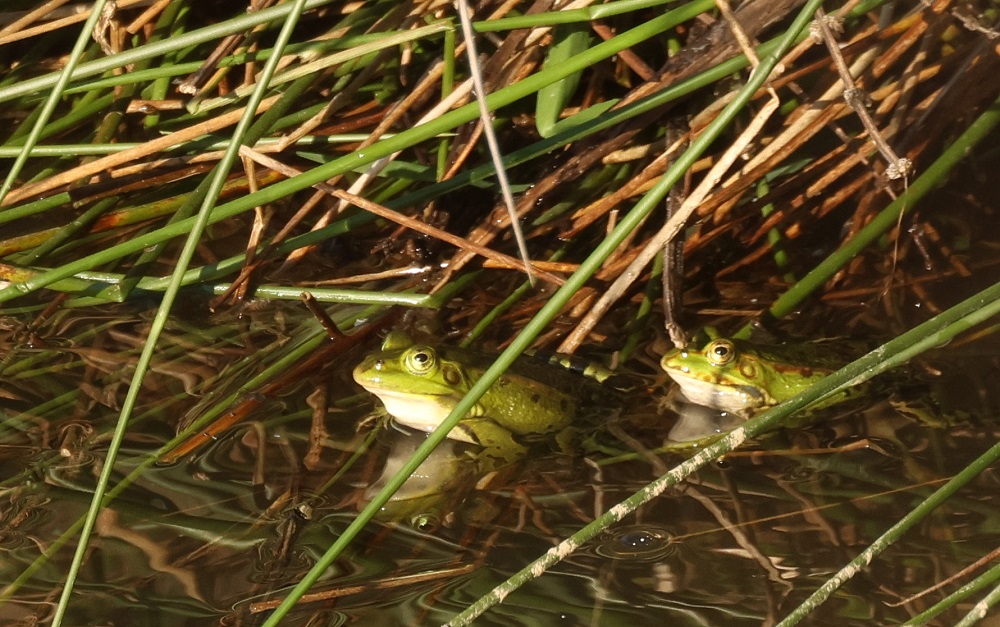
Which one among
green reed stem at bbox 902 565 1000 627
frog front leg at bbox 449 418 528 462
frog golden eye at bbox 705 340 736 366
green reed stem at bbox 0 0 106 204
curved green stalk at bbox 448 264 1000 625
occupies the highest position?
green reed stem at bbox 0 0 106 204

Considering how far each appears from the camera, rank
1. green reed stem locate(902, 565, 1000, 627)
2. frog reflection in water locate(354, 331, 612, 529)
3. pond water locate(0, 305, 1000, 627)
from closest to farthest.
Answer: green reed stem locate(902, 565, 1000, 627), pond water locate(0, 305, 1000, 627), frog reflection in water locate(354, 331, 612, 529)

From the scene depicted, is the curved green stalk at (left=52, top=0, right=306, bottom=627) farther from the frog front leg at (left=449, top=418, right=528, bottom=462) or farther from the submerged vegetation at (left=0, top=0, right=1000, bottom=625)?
the frog front leg at (left=449, top=418, right=528, bottom=462)

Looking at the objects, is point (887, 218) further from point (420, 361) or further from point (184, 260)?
point (184, 260)

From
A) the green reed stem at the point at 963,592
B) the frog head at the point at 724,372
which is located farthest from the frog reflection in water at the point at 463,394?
the green reed stem at the point at 963,592

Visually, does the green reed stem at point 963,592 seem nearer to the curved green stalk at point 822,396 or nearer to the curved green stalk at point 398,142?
the curved green stalk at point 822,396

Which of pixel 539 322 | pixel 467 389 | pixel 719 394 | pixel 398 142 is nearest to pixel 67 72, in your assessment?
pixel 398 142

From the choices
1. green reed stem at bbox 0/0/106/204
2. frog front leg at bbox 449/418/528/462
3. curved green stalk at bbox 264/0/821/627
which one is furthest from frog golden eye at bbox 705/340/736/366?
green reed stem at bbox 0/0/106/204
